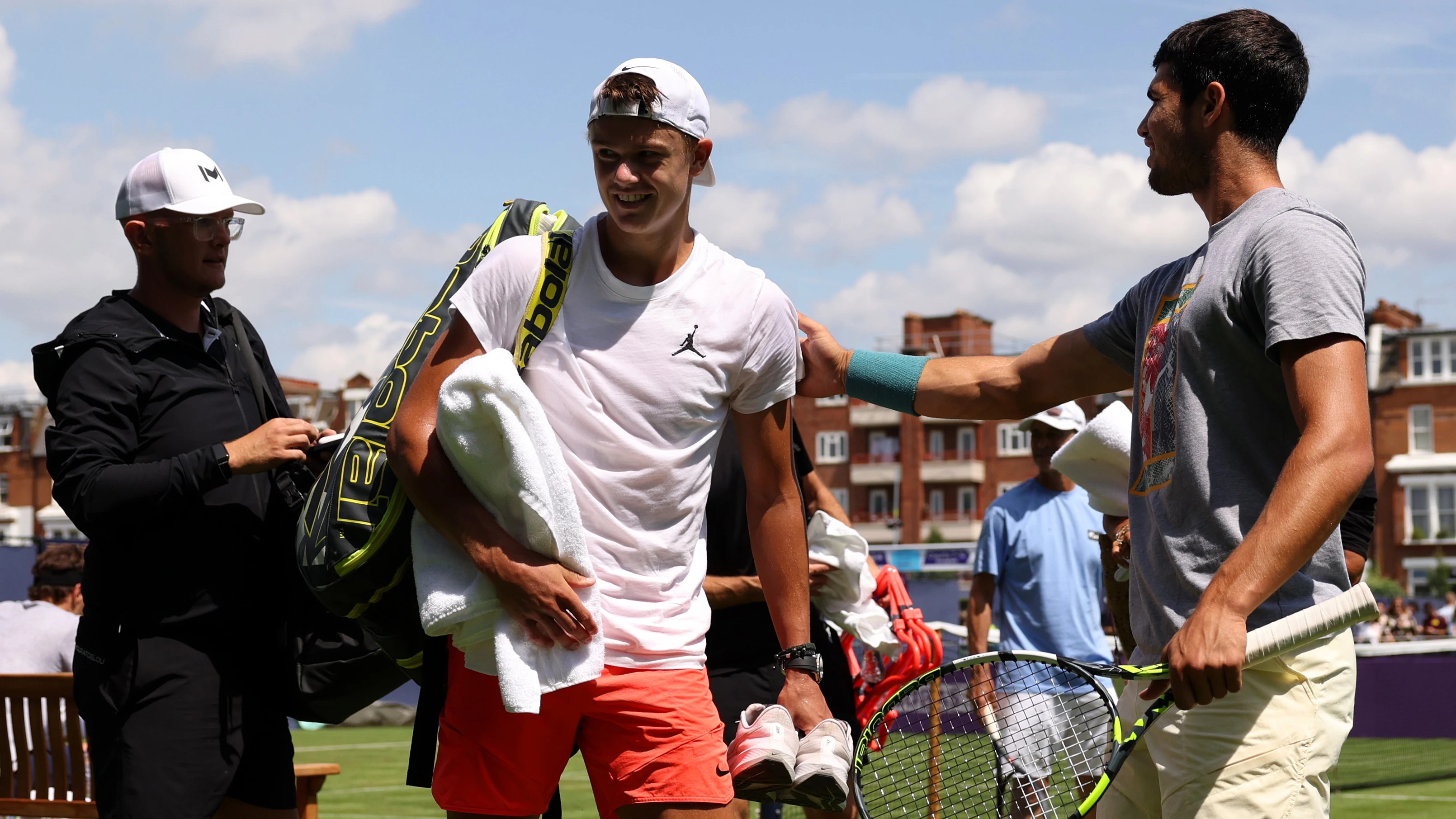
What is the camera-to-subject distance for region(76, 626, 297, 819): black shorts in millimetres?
3879

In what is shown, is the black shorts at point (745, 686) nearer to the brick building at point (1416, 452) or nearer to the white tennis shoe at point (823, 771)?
the white tennis shoe at point (823, 771)

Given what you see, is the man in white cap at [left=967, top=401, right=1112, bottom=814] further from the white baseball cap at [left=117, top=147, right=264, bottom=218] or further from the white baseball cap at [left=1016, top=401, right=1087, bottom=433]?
the white baseball cap at [left=117, top=147, right=264, bottom=218]

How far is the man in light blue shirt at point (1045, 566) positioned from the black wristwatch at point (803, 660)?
429 centimetres

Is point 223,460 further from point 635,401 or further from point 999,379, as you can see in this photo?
point 999,379

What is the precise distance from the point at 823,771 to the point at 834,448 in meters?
80.4

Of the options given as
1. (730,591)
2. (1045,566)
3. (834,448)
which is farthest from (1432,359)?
(730,591)

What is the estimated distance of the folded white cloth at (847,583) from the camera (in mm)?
5539

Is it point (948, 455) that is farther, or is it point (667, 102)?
point (948, 455)

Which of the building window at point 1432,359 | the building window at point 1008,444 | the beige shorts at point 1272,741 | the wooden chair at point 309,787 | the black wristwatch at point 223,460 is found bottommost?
the wooden chair at point 309,787

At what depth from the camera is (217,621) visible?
3998 mm

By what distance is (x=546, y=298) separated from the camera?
3164mm

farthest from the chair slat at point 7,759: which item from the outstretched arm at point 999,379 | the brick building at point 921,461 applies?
the brick building at point 921,461

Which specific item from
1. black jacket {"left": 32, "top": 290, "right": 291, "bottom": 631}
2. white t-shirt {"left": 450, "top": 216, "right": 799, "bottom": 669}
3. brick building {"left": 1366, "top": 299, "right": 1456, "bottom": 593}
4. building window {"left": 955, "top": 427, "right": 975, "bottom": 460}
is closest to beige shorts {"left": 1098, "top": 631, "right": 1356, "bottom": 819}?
white t-shirt {"left": 450, "top": 216, "right": 799, "bottom": 669}

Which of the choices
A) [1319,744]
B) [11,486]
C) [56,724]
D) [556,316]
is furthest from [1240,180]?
[11,486]
